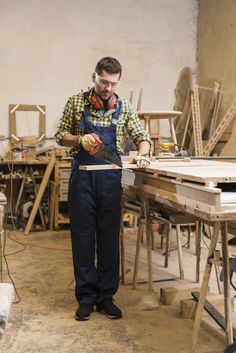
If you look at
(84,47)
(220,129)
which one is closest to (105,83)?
(220,129)

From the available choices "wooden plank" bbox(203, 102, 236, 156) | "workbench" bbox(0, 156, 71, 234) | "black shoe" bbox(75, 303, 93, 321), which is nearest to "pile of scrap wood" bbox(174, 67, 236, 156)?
"wooden plank" bbox(203, 102, 236, 156)

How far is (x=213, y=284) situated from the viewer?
3.34 m

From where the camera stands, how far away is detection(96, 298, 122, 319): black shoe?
8.79 feet

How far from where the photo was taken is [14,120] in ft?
Result: 17.7

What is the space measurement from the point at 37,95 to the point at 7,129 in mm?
579

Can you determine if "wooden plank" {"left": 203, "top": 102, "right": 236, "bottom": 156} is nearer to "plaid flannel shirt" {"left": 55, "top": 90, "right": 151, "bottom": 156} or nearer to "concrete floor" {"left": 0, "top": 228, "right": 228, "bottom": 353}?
"concrete floor" {"left": 0, "top": 228, "right": 228, "bottom": 353}

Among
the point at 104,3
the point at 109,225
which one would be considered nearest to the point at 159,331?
the point at 109,225

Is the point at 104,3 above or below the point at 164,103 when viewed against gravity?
above

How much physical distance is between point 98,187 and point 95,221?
243 mm

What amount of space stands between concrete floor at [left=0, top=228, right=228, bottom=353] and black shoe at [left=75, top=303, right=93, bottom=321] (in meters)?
0.03

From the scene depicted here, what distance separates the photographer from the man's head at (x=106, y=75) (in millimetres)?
2484

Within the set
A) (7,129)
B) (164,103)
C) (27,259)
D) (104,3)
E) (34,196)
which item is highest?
(104,3)

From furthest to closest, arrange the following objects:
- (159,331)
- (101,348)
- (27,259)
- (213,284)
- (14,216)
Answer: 1. (14,216)
2. (27,259)
3. (213,284)
4. (159,331)
5. (101,348)

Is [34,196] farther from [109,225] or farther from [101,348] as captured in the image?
[101,348]
